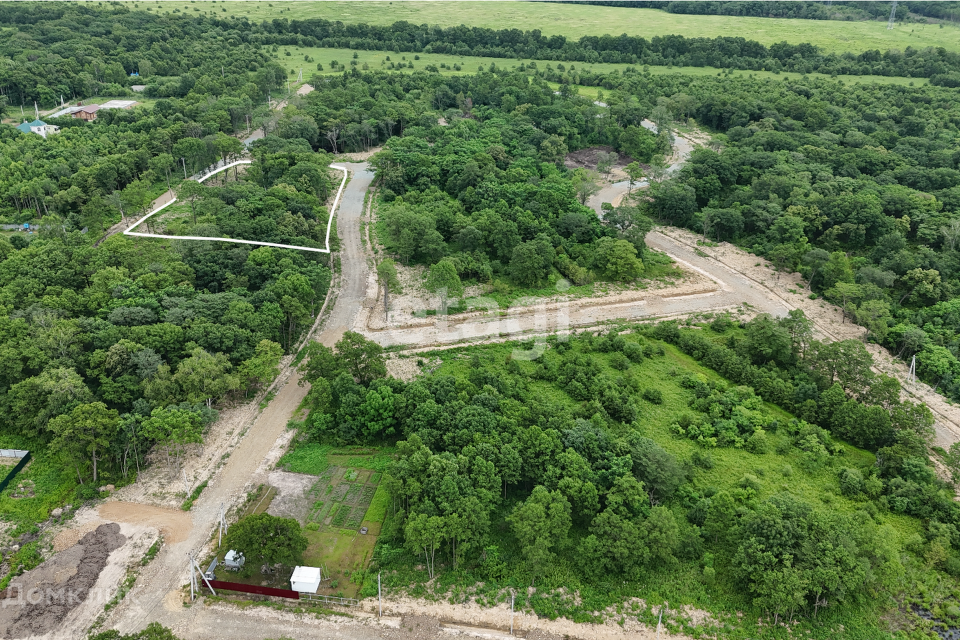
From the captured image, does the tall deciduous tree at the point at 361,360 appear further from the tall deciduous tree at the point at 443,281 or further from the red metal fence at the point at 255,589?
the red metal fence at the point at 255,589

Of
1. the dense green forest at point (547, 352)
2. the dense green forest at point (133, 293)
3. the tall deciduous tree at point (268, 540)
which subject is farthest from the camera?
the dense green forest at point (133, 293)

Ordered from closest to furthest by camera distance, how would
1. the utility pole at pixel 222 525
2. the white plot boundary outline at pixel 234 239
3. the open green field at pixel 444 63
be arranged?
the utility pole at pixel 222 525
the white plot boundary outline at pixel 234 239
the open green field at pixel 444 63

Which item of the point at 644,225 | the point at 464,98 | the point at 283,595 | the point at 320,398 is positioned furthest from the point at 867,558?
the point at 464,98

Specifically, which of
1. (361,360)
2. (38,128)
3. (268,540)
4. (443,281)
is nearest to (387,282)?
(443,281)

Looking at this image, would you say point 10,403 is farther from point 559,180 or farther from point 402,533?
point 559,180

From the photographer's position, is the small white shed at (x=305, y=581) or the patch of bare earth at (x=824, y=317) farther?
the patch of bare earth at (x=824, y=317)

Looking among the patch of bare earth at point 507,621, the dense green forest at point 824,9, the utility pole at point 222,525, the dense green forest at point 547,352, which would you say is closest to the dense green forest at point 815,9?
the dense green forest at point 824,9
